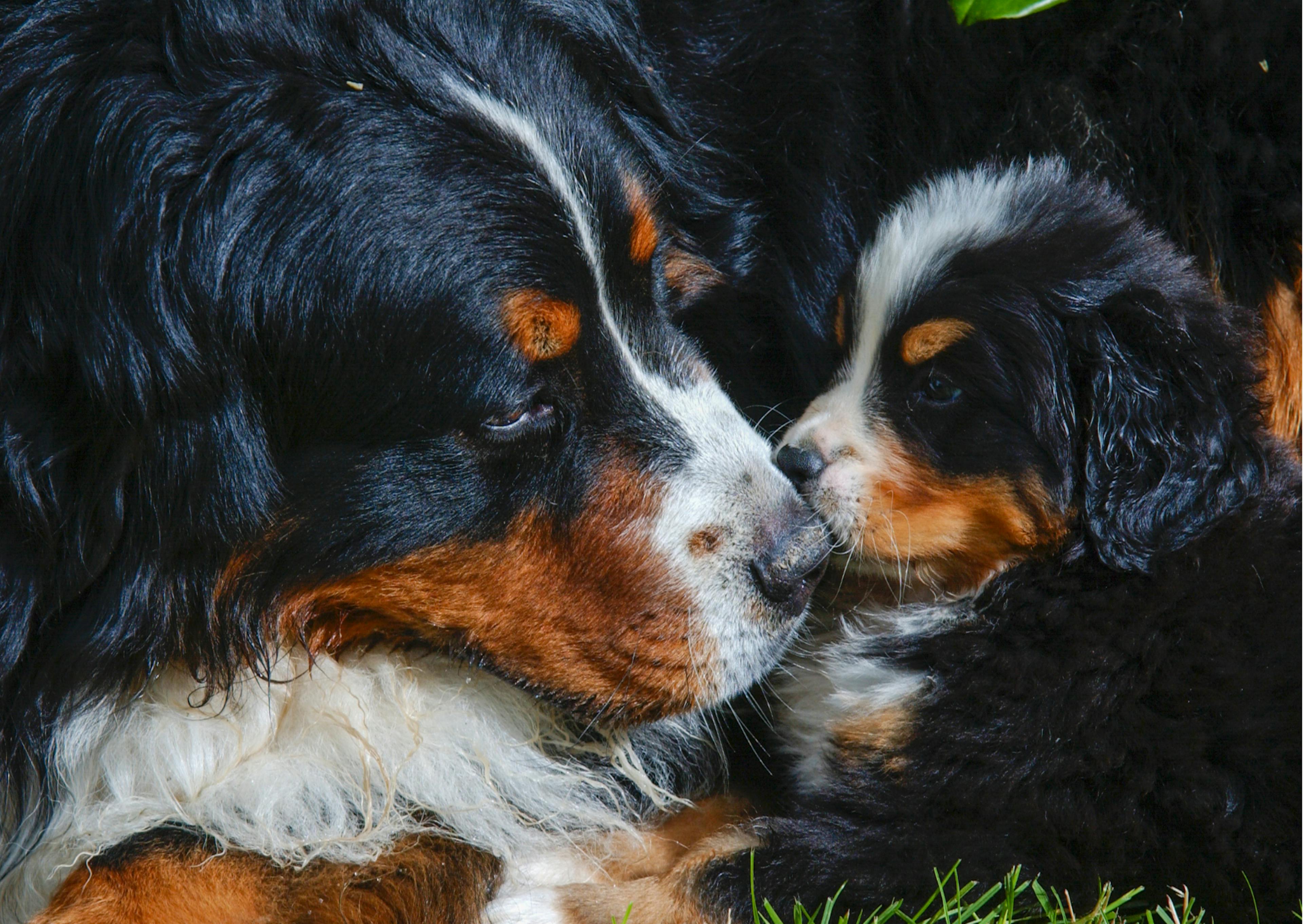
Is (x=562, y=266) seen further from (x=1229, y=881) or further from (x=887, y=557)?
(x=1229, y=881)

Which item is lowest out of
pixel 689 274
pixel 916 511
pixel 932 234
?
pixel 916 511

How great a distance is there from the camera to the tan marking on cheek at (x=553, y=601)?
2.14 m

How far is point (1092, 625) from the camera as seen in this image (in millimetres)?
2291

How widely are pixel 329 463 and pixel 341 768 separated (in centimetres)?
62

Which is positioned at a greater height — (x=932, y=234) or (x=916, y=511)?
(x=932, y=234)

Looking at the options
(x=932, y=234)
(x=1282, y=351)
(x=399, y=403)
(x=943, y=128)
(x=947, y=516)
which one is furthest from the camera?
(x=943, y=128)

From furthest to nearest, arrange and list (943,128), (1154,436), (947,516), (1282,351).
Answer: (943,128)
(1282,351)
(947,516)
(1154,436)

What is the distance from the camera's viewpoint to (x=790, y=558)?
90.0 inches

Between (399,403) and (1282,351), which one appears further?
(1282,351)

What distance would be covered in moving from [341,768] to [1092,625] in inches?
54.5

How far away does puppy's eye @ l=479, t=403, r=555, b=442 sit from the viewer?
2.09 meters

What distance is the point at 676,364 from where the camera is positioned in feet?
7.83

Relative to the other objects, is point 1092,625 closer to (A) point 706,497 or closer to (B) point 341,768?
(A) point 706,497

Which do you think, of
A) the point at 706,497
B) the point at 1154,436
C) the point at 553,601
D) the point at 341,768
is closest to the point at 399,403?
the point at 553,601
